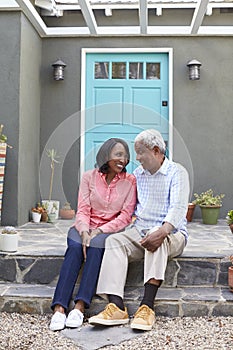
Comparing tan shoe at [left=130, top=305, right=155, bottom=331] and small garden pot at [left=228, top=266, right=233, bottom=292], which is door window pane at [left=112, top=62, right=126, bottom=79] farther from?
tan shoe at [left=130, top=305, right=155, bottom=331]

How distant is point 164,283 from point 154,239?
0.52 meters

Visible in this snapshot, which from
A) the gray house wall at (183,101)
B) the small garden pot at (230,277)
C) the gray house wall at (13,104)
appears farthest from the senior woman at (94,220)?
the gray house wall at (183,101)

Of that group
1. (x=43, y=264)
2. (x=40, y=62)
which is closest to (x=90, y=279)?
(x=43, y=264)

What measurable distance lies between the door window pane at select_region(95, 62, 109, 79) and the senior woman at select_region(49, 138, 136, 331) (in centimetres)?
257

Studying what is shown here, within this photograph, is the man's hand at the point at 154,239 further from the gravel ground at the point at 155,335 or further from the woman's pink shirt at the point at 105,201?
the gravel ground at the point at 155,335

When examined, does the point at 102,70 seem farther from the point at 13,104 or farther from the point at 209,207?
the point at 209,207

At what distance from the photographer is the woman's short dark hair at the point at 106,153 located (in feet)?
8.25

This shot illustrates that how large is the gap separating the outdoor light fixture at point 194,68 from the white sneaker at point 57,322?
3332mm

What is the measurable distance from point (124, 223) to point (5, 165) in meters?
2.00

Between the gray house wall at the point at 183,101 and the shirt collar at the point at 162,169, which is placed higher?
the gray house wall at the point at 183,101

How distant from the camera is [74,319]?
7.41ft

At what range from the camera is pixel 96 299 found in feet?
8.09

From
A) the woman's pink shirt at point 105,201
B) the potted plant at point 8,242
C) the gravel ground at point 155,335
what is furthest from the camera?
the potted plant at point 8,242

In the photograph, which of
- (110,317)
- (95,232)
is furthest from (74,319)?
(95,232)
